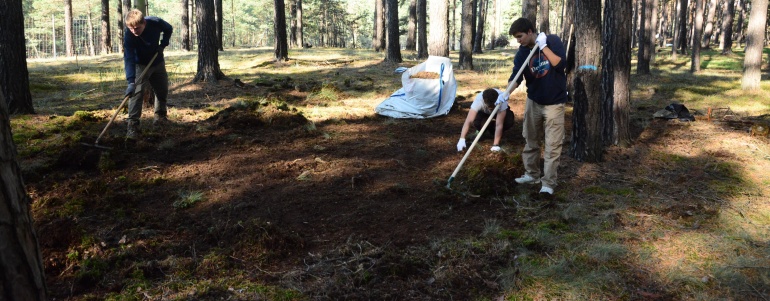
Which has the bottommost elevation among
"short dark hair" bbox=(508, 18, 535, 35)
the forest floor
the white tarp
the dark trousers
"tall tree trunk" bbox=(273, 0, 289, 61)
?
the forest floor

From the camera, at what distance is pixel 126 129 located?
7.65 metres

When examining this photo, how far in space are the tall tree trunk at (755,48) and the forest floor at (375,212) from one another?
4.35m

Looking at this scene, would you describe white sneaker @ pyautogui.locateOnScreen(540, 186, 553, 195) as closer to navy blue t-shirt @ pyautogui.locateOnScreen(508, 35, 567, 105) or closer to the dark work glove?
navy blue t-shirt @ pyautogui.locateOnScreen(508, 35, 567, 105)

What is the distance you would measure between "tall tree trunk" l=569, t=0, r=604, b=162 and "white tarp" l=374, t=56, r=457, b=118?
10.2ft

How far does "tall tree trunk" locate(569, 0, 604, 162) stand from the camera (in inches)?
229

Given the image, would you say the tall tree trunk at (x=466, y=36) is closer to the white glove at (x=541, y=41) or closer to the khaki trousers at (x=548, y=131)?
the khaki trousers at (x=548, y=131)

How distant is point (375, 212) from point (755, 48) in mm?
12369

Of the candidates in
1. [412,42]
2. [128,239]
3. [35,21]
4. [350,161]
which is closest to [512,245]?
[350,161]

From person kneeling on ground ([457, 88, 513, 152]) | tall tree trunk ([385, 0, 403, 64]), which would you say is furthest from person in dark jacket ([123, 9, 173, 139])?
tall tree trunk ([385, 0, 403, 64])

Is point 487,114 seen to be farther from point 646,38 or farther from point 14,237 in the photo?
point 646,38

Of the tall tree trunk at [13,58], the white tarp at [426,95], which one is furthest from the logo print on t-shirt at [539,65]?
the tall tree trunk at [13,58]

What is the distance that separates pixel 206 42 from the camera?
11.2 meters

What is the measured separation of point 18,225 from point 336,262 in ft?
7.12

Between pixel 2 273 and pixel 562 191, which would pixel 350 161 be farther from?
pixel 2 273
